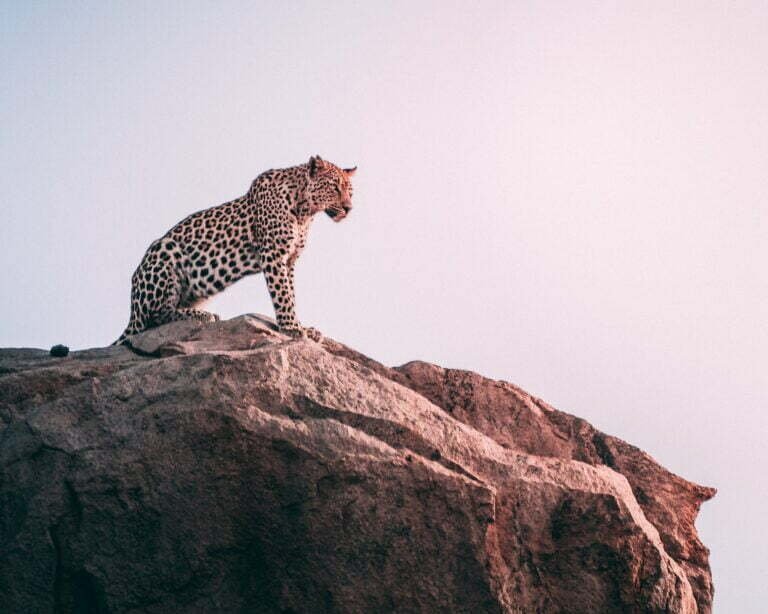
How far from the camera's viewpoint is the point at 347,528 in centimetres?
1026

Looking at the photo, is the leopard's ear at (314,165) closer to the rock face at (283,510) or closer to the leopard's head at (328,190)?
the leopard's head at (328,190)

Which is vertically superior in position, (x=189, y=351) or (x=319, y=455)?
(x=189, y=351)

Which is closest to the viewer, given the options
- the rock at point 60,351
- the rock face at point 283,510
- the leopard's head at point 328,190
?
the rock face at point 283,510

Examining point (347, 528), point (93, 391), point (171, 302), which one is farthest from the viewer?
point (171, 302)

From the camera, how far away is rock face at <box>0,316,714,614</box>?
33.7 ft

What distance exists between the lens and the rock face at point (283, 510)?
404 inches

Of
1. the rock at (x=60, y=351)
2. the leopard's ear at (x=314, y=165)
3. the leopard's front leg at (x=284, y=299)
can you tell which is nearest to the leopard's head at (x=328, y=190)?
the leopard's ear at (x=314, y=165)

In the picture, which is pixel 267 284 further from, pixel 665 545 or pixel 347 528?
pixel 665 545

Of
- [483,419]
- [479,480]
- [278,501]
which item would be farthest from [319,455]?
[483,419]

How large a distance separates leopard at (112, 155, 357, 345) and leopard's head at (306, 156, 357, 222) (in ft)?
0.05

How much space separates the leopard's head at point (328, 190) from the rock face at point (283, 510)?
16.0 ft

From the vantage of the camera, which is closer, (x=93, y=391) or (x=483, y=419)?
(x=93, y=391)

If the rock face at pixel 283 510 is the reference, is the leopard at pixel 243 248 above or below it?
above

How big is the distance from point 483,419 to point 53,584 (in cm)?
538
